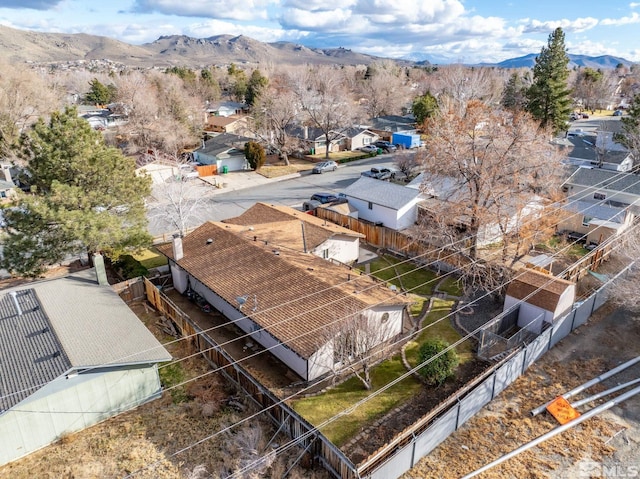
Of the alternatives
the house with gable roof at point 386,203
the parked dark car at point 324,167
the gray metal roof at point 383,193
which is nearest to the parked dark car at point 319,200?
the gray metal roof at point 383,193

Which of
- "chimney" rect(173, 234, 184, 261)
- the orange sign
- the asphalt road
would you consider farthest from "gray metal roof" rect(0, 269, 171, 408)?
the orange sign

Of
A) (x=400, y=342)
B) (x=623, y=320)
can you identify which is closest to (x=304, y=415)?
(x=400, y=342)

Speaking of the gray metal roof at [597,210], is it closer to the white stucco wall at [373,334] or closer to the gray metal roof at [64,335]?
the white stucco wall at [373,334]

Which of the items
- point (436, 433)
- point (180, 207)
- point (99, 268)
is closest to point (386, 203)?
point (180, 207)

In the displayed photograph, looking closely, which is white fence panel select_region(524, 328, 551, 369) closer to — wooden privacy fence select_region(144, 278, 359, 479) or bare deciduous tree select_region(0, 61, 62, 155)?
wooden privacy fence select_region(144, 278, 359, 479)

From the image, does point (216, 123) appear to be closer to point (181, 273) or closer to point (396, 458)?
point (181, 273)
